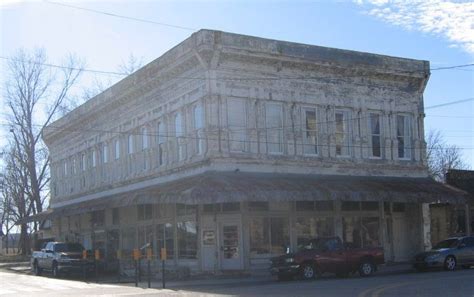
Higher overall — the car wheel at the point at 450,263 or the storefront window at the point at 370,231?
the storefront window at the point at 370,231

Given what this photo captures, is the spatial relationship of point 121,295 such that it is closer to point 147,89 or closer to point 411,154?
point 147,89

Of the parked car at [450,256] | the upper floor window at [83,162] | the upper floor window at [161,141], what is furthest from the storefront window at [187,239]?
the upper floor window at [83,162]


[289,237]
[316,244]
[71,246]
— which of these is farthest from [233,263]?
[71,246]

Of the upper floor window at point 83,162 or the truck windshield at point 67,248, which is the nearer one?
the truck windshield at point 67,248

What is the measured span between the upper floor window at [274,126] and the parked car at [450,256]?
7689 millimetres

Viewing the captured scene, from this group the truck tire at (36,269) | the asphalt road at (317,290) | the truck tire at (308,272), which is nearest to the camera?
the asphalt road at (317,290)

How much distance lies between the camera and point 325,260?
23.2m

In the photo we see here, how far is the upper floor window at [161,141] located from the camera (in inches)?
1228

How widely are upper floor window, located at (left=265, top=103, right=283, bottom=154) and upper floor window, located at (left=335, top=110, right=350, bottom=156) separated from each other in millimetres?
3246

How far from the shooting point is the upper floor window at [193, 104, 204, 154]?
90.4 feet

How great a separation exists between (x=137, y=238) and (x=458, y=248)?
637 inches

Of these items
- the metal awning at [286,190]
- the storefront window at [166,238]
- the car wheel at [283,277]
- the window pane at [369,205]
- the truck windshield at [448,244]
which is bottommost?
the car wheel at [283,277]

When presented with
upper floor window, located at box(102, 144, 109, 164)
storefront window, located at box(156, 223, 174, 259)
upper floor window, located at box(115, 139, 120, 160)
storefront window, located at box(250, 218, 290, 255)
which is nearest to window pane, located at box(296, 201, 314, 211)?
storefront window, located at box(250, 218, 290, 255)

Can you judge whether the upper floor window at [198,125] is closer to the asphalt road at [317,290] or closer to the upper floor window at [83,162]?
the asphalt road at [317,290]
